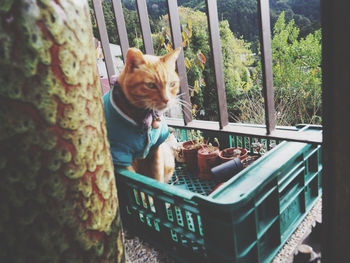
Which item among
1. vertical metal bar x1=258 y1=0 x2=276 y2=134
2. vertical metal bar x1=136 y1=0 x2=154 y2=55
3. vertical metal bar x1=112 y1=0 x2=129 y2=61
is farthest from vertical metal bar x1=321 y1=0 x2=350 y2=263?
vertical metal bar x1=112 y1=0 x2=129 y2=61

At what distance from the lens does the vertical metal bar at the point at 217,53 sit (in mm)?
912

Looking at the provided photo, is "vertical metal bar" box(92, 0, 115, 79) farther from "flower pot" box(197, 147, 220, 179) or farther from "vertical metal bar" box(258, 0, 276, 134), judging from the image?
"vertical metal bar" box(258, 0, 276, 134)

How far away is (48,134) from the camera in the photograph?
24 cm

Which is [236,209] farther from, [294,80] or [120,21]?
[294,80]

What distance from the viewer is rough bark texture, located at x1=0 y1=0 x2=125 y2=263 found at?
0.23 m

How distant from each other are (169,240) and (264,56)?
72cm

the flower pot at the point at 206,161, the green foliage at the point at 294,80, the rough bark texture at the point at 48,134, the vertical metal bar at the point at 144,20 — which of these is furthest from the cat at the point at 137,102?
the green foliage at the point at 294,80

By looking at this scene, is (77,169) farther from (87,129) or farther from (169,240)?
(169,240)

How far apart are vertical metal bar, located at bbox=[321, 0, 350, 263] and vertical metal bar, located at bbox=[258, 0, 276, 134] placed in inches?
18.2

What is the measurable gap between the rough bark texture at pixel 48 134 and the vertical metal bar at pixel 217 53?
74 cm

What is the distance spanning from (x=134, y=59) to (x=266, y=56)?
0.48m

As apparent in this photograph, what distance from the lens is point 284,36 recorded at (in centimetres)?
452

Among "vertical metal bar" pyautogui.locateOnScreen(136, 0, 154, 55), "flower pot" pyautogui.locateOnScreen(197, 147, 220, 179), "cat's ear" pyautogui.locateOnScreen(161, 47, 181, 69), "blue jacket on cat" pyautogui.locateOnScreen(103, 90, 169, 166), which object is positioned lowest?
"flower pot" pyautogui.locateOnScreen(197, 147, 220, 179)

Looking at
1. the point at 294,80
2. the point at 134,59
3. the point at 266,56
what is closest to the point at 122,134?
the point at 134,59
